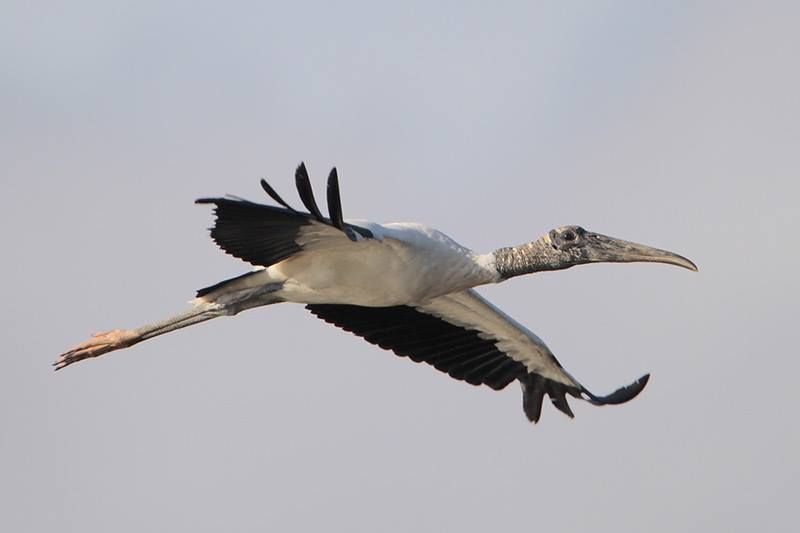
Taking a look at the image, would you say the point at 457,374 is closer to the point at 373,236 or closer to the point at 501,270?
the point at 501,270

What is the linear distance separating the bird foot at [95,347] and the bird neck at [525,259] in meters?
3.32

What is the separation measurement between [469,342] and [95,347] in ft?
10.6

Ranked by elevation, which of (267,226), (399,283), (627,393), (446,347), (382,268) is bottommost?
(627,393)

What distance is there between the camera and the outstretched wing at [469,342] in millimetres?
17016

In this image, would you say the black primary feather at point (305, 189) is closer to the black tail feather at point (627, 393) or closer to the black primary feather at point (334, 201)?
the black primary feather at point (334, 201)

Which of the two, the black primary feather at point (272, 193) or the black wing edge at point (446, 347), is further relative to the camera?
the black wing edge at point (446, 347)

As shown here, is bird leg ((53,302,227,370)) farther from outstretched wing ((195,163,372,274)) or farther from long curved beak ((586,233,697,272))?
long curved beak ((586,233,697,272))

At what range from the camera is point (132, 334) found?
1673cm

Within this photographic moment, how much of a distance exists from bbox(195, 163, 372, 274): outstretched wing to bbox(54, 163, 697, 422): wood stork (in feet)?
0.03

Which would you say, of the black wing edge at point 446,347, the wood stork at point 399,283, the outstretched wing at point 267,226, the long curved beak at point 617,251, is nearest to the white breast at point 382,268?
the wood stork at point 399,283

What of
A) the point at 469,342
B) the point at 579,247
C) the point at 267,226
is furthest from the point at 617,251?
the point at 267,226

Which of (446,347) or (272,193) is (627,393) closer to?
(446,347)

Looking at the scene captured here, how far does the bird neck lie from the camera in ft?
51.8

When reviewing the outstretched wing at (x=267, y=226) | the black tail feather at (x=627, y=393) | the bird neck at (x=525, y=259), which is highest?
the outstretched wing at (x=267, y=226)
